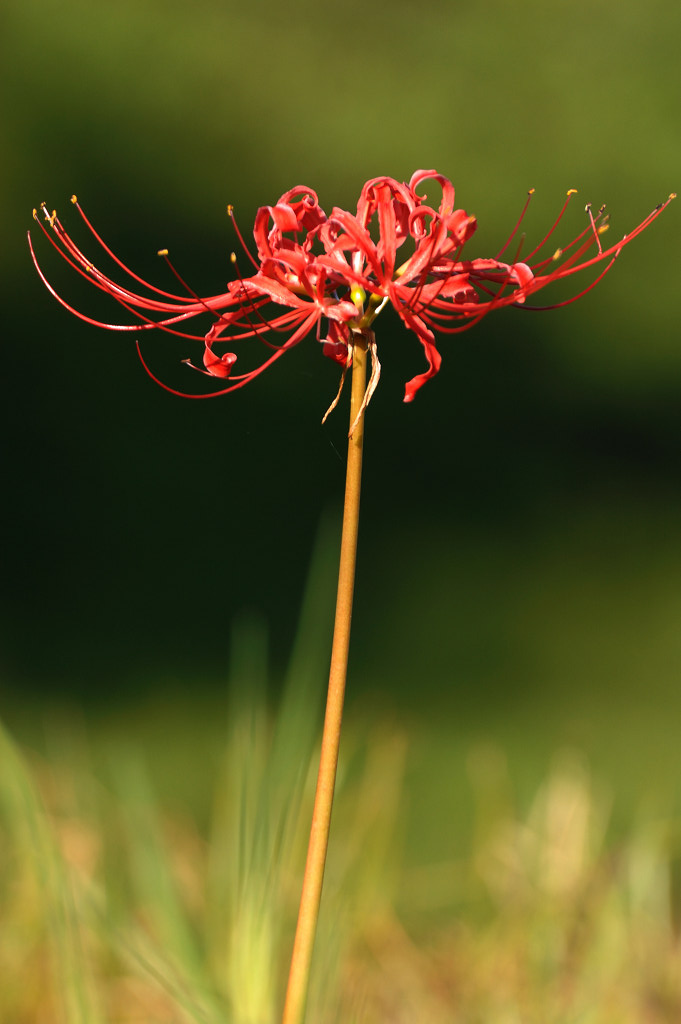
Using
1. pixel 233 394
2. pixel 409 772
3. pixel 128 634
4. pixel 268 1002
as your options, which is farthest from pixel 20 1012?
pixel 233 394

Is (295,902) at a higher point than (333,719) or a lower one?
lower

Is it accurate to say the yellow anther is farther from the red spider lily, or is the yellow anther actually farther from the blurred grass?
the blurred grass

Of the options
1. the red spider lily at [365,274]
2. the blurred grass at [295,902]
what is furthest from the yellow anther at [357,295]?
the blurred grass at [295,902]

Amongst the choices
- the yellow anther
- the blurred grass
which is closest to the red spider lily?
the yellow anther

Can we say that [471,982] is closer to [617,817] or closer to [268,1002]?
[268,1002]

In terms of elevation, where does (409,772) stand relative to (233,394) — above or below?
below

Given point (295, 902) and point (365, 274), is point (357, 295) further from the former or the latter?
point (295, 902)

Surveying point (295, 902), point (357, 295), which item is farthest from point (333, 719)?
point (295, 902)

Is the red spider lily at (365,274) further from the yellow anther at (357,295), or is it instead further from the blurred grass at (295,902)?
the blurred grass at (295,902)
